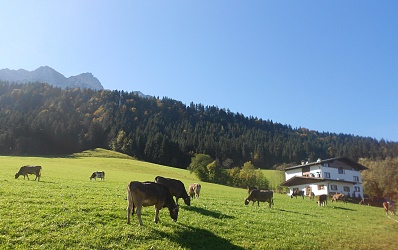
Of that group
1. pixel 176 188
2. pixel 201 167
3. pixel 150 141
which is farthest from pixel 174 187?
pixel 150 141

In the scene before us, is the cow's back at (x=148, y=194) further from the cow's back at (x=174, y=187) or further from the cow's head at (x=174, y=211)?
the cow's back at (x=174, y=187)

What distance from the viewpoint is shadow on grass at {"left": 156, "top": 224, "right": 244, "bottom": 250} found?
1318 centimetres

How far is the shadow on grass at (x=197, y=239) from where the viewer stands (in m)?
13.2

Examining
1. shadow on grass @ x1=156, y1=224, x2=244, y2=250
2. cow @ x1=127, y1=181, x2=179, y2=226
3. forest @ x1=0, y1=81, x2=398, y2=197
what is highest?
forest @ x1=0, y1=81, x2=398, y2=197

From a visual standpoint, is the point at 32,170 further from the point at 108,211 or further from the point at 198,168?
the point at 198,168

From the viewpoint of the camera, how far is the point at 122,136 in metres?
143

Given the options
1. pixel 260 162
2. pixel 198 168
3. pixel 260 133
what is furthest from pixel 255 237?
pixel 260 133

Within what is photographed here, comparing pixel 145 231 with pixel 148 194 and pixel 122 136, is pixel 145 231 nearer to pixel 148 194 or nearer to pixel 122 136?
pixel 148 194

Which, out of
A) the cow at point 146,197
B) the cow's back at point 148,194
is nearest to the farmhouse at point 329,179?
the cow at point 146,197

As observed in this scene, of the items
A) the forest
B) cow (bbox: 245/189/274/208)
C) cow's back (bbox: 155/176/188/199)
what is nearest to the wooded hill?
the forest

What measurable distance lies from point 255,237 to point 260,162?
14633 centimetres

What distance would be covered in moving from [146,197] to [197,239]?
3038 millimetres

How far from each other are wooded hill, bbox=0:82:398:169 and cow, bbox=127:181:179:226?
114360mm

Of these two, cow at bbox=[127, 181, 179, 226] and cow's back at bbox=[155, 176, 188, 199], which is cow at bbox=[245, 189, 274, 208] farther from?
cow at bbox=[127, 181, 179, 226]
